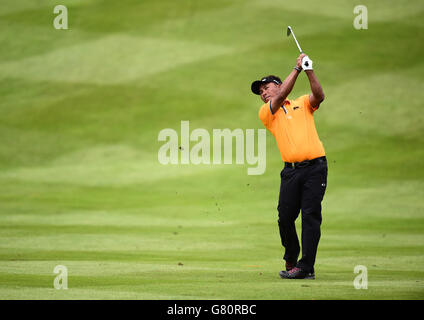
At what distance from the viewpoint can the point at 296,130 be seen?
24.2 feet

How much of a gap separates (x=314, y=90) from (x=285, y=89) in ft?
0.98

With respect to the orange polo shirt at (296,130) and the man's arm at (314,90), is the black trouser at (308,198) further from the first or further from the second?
the man's arm at (314,90)

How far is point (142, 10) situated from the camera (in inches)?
993

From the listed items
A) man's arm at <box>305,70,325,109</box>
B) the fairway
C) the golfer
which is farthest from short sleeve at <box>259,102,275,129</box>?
the fairway

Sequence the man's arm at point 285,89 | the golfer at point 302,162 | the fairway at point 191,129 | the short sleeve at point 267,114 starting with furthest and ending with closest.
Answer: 1. the fairway at point 191,129
2. the short sleeve at point 267,114
3. the golfer at point 302,162
4. the man's arm at point 285,89

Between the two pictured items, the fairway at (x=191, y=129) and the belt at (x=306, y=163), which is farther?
the fairway at (x=191, y=129)

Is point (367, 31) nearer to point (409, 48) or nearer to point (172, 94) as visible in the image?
point (409, 48)

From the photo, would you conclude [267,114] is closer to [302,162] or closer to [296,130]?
[296,130]

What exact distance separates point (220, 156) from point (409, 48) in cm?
778

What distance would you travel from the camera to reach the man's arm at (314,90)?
7.18m

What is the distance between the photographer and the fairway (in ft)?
37.0

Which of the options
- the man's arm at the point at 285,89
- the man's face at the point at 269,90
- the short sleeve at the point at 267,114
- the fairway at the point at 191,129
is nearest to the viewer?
the man's arm at the point at 285,89

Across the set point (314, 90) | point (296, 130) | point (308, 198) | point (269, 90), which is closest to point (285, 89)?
point (314, 90)

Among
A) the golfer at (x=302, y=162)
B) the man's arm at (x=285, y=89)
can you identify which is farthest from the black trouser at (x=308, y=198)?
the man's arm at (x=285, y=89)
